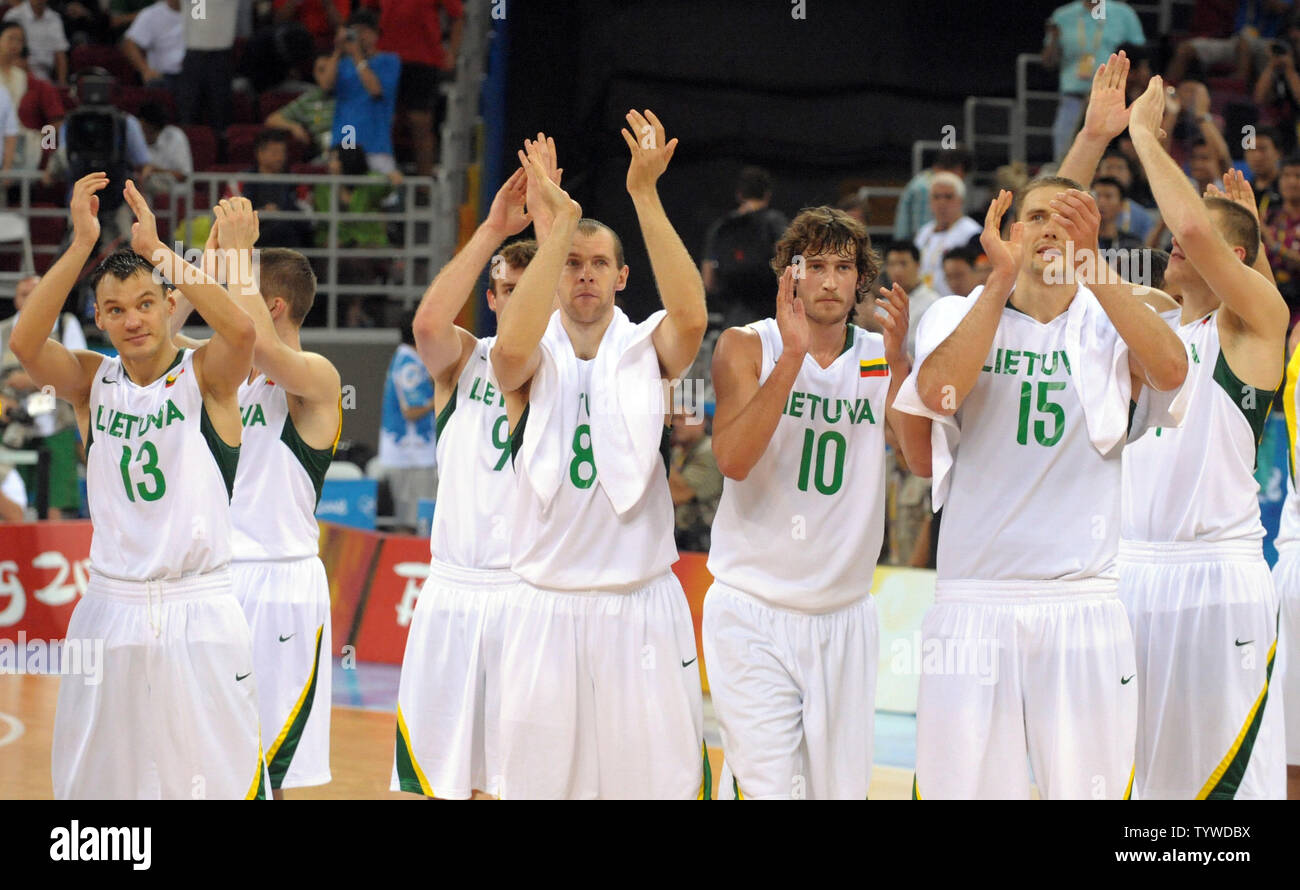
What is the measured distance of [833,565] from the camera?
5.51m

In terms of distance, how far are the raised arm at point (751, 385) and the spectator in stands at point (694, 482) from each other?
17.3 feet

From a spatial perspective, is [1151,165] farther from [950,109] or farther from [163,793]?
[950,109]

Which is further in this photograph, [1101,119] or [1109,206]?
[1109,206]

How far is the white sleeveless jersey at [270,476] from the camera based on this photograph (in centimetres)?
676

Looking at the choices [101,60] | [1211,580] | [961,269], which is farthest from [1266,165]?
[101,60]

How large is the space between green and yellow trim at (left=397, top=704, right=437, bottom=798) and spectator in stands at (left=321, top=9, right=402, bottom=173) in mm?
9573

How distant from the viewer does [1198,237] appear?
5.46 metres

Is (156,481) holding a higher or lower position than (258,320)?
lower

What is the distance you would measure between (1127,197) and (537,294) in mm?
9069

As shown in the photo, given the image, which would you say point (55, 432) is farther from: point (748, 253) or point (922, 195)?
point (922, 195)

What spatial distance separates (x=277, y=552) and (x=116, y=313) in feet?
5.39

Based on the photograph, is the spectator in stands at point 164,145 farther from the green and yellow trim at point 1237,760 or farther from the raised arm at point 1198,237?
the green and yellow trim at point 1237,760

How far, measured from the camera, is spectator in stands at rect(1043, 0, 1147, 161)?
47.4ft

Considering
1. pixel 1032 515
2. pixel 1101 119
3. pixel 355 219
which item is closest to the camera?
pixel 1032 515
